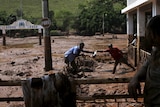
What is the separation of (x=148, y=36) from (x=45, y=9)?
1044 centimetres

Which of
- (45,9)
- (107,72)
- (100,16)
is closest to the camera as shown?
(45,9)

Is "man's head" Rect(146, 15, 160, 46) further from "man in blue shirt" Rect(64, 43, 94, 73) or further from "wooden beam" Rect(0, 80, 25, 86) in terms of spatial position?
"man in blue shirt" Rect(64, 43, 94, 73)

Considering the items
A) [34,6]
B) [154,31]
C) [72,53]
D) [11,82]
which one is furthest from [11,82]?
[34,6]

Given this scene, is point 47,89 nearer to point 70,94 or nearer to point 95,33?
point 70,94

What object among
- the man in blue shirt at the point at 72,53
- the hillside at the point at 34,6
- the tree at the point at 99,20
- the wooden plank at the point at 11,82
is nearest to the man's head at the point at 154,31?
the wooden plank at the point at 11,82

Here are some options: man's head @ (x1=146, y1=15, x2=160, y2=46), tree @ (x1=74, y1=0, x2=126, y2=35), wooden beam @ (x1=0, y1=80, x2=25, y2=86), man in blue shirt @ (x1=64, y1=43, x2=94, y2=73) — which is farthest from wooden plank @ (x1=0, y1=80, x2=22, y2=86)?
tree @ (x1=74, y1=0, x2=126, y2=35)

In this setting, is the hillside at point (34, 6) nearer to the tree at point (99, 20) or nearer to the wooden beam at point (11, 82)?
the tree at point (99, 20)

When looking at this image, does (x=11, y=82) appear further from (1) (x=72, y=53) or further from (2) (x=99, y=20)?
(2) (x=99, y=20)

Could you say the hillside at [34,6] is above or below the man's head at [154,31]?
above

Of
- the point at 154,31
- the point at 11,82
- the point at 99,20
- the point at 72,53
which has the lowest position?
the point at 72,53

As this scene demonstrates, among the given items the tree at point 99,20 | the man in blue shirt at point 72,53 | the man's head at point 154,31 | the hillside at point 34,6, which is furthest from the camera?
the hillside at point 34,6

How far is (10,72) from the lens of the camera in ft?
45.6

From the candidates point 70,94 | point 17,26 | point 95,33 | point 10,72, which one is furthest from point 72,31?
point 70,94

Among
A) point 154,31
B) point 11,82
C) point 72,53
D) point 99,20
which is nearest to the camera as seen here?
point 154,31
